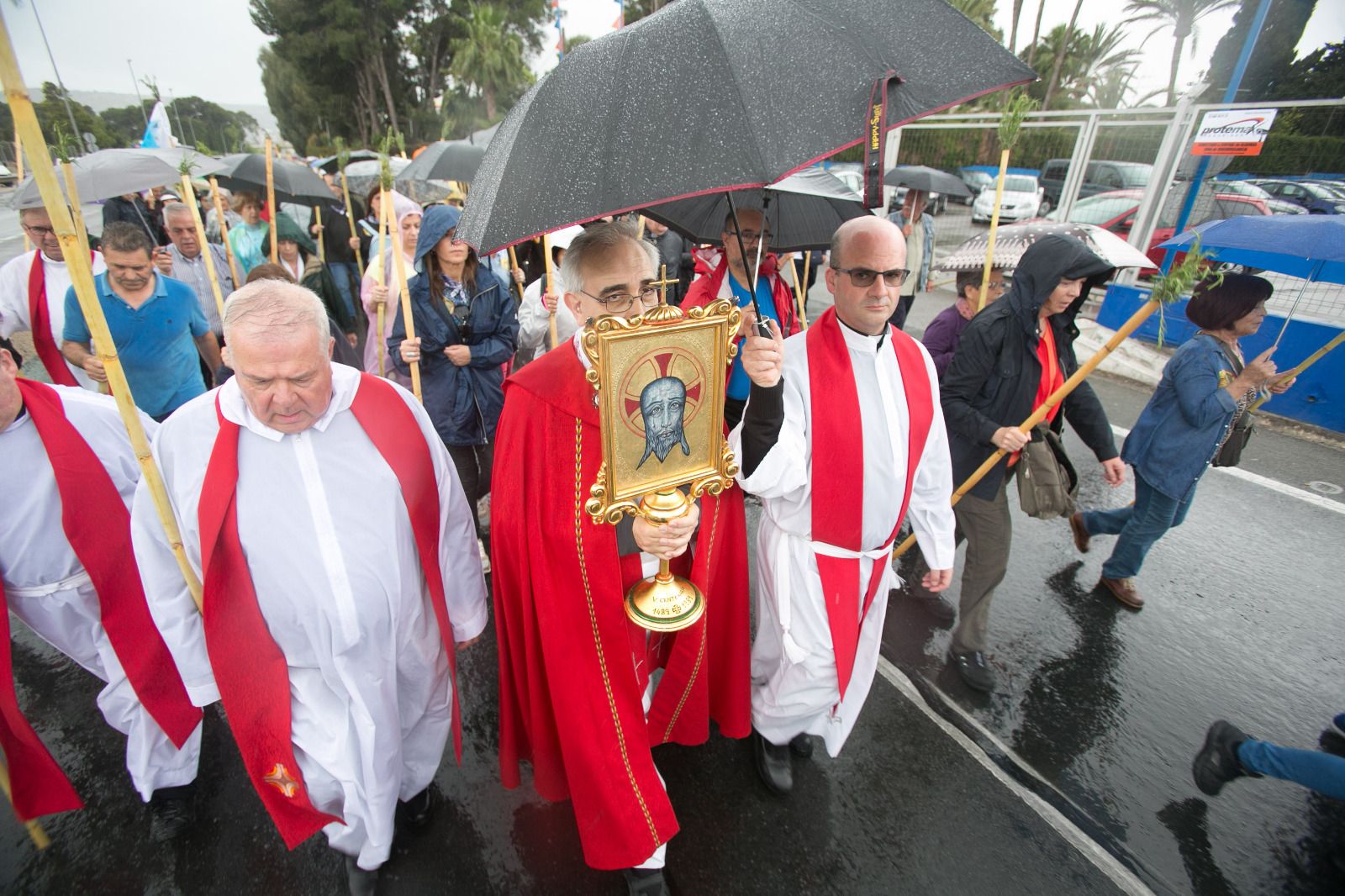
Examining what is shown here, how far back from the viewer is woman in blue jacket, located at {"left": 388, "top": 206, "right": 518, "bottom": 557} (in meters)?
3.64

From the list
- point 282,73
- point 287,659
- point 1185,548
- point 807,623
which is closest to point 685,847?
point 807,623

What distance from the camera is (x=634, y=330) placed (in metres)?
1.46

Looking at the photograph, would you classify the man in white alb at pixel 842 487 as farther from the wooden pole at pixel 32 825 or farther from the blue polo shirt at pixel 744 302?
the wooden pole at pixel 32 825

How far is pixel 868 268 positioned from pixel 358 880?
8.72ft

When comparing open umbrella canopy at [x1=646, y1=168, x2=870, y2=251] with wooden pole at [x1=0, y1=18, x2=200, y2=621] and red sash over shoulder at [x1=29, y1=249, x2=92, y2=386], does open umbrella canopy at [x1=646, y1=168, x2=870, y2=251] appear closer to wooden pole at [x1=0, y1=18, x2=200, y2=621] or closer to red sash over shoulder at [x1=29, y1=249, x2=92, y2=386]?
wooden pole at [x1=0, y1=18, x2=200, y2=621]

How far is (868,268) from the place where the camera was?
2.12 meters

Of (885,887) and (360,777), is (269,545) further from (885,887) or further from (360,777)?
(885,887)

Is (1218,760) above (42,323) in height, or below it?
below

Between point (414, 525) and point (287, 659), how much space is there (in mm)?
533

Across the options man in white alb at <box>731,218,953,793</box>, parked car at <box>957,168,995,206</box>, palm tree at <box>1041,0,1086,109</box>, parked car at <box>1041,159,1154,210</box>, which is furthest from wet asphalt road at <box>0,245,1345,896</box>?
palm tree at <box>1041,0,1086,109</box>

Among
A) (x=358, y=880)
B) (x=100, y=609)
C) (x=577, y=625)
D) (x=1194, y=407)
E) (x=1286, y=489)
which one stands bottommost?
(x=1286, y=489)

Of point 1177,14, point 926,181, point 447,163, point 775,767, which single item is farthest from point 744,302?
point 1177,14

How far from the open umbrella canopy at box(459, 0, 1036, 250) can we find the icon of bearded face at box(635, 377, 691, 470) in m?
0.44

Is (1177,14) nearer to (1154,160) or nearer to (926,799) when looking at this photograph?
(1154,160)
